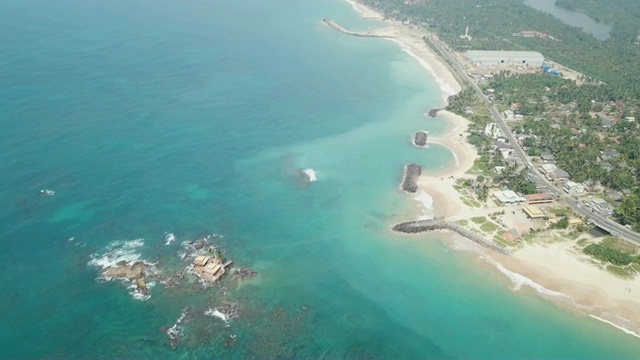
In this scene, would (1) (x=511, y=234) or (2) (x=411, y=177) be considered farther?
(2) (x=411, y=177)

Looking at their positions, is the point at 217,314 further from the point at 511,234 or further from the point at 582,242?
the point at 582,242

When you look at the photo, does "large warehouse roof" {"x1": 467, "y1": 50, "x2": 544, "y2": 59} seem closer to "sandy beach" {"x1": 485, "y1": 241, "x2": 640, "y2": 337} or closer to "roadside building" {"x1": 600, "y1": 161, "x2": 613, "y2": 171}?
"roadside building" {"x1": 600, "y1": 161, "x2": 613, "y2": 171}

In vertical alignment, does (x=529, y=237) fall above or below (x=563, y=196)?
below

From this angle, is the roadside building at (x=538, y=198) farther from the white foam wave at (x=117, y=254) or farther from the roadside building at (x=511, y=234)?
the white foam wave at (x=117, y=254)

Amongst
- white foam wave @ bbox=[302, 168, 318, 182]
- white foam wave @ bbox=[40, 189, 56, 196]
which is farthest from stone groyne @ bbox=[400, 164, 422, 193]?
white foam wave @ bbox=[40, 189, 56, 196]

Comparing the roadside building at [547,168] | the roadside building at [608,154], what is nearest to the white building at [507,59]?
the roadside building at [608,154]

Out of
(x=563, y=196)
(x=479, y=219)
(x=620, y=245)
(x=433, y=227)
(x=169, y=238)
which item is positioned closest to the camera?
(x=169, y=238)

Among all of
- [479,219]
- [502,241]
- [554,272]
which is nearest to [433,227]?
[479,219]
